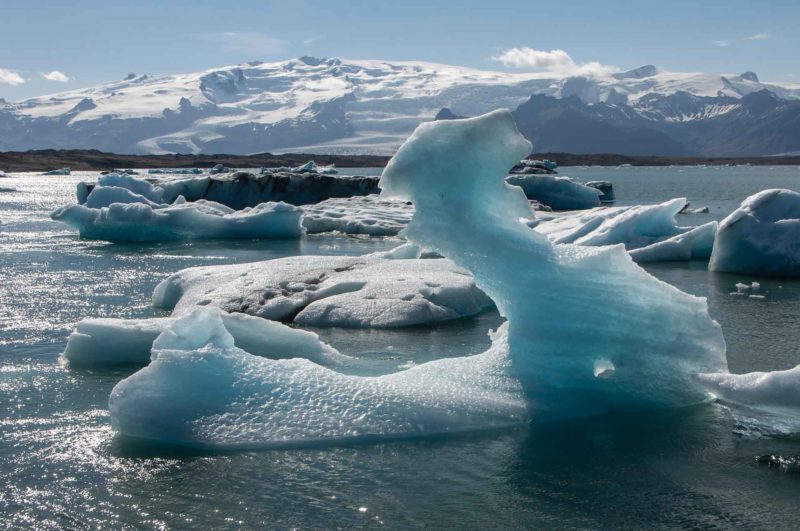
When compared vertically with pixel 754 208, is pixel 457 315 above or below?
below

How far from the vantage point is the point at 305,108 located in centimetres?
17862

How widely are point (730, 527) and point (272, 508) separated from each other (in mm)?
2171

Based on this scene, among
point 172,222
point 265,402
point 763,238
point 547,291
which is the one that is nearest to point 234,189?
point 172,222

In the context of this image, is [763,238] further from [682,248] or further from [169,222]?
[169,222]

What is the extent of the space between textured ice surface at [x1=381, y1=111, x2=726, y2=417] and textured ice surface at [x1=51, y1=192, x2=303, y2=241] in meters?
13.8

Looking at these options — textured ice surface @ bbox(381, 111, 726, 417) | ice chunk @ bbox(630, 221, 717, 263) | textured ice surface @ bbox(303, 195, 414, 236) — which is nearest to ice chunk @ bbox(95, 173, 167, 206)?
textured ice surface @ bbox(303, 195, 414, 236)

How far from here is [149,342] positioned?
22.8 feet

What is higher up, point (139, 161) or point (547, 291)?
point (139, 161)

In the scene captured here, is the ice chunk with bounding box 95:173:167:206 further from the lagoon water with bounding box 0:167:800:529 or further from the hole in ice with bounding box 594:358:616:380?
the hole in ice with bounding box 594:358:616:380

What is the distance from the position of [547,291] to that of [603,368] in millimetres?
714

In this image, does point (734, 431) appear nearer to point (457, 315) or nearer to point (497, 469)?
point (497, 469)

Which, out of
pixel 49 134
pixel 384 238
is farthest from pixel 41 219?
pixel 49 134

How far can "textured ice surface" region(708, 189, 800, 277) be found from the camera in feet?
41.7

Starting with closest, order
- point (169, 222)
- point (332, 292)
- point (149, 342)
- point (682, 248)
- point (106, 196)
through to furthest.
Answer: point (149, 342) → point (332, 292) → point (682, 248) → point (169, 222) → point (106, 196)
